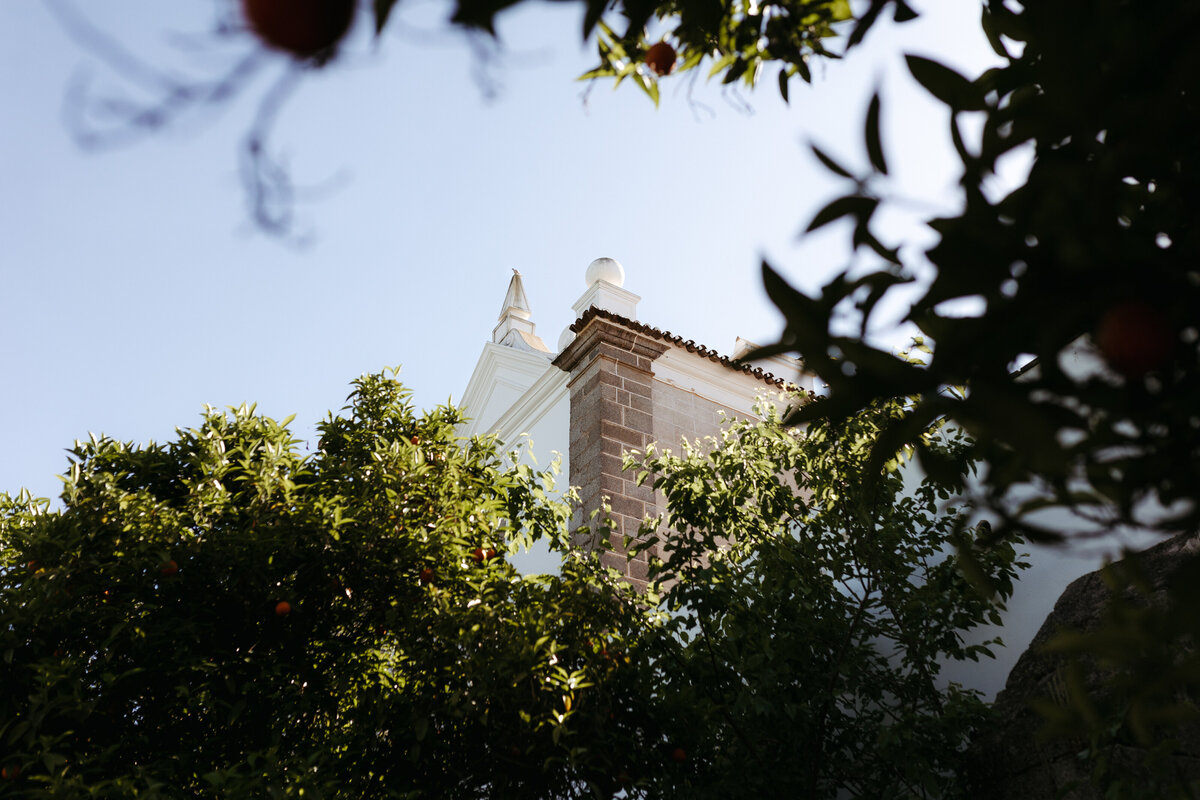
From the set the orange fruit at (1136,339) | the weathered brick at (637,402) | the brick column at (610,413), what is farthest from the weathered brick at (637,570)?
the orange fruit at (1136,339)

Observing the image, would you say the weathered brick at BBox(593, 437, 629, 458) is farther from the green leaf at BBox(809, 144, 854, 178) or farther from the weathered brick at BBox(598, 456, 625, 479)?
the green leaf at BBox(809, 144, 854, 178)

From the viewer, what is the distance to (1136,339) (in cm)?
95

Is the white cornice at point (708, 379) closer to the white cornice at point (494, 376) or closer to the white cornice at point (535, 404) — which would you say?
the white cornice at point (535, 404)

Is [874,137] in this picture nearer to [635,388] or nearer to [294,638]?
[294,638]

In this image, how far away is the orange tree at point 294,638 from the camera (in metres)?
3.69

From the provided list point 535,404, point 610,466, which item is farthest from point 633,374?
point 535,404

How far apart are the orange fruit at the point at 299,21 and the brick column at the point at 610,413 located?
7148 mm

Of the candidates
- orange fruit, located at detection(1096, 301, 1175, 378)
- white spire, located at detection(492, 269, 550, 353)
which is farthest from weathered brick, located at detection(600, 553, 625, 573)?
orange fruit, located at detection(1096, 301, 1175, 378)

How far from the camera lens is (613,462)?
8.59 meters

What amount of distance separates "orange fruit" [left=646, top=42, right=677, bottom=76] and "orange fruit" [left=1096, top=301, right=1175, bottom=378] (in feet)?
4.16

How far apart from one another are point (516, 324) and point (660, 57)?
11.1m

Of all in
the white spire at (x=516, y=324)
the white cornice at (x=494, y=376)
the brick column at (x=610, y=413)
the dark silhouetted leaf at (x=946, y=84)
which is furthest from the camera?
the white spire at (x=516, y=324)

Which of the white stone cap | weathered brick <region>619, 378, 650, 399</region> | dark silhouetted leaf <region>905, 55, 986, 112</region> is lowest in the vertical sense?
dark silhouetted leaf <region>905, 55, 986, 112</region>

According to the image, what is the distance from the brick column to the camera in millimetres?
8391
